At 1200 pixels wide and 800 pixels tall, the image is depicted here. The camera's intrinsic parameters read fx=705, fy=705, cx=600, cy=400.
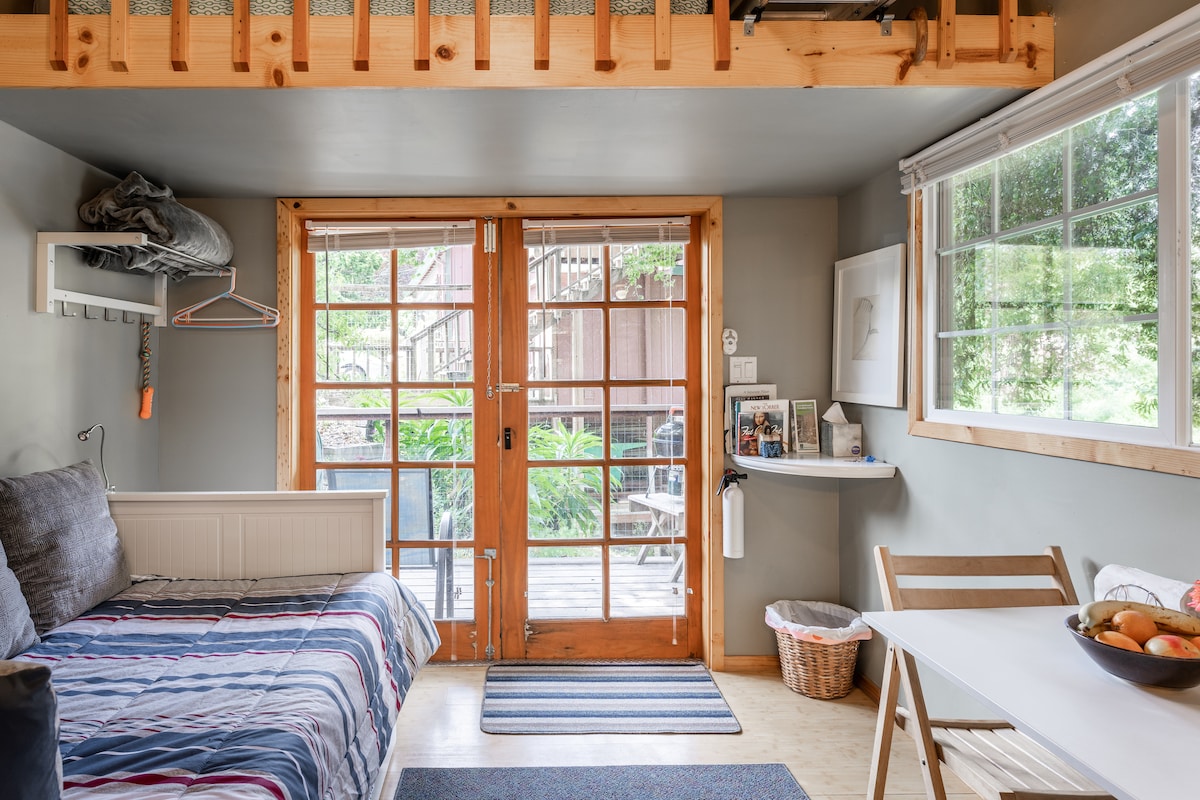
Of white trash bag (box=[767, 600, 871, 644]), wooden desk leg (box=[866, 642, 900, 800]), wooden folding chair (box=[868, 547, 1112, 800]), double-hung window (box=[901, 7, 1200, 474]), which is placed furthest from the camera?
white trash bag (box=[767, 600, 871, 644])

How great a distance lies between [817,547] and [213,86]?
2860 mm

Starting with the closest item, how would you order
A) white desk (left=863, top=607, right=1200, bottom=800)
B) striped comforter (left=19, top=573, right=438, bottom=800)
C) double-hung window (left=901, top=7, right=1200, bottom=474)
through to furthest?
white desk (left=863, top=607, right=1200, bottom=800)
striped comforter (left=19, top=573, right=438, bottom=800)
double-hung window (left=901, top=7, right=1200, bottom=474)

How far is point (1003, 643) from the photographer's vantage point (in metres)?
1.40

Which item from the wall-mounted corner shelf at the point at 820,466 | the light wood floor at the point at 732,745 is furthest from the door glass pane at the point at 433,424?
the wall-mounted corner shelf at the point at 820,466

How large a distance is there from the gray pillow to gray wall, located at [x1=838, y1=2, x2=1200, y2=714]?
8.71 feet

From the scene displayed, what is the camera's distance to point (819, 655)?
9.39ft

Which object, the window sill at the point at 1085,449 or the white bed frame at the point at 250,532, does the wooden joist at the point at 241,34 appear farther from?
the window sill at the point at 1085,449

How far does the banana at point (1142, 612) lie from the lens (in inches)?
48.4

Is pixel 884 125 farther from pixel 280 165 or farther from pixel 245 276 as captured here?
pixel 245 276

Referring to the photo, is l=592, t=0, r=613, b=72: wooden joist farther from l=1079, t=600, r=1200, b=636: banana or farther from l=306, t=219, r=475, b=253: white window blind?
l=1079, t=600, r=1200, b=636: banana

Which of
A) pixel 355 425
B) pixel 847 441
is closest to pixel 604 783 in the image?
pixel 847 441

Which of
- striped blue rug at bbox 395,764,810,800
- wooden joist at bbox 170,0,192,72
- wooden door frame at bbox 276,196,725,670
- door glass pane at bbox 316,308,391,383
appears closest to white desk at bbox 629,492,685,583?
wooden door frame at bbox 276,196,725,670

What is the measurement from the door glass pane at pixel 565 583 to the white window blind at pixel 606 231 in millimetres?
1428

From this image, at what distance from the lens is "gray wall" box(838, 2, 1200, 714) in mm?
1597
